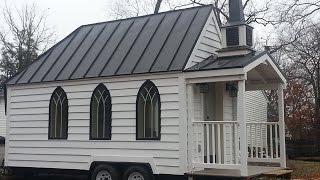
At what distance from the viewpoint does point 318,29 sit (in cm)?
3353

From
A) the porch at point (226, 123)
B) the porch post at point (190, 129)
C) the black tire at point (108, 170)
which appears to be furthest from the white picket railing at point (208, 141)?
the black tire at point (108, 170)

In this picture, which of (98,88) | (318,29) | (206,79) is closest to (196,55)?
(206,79)

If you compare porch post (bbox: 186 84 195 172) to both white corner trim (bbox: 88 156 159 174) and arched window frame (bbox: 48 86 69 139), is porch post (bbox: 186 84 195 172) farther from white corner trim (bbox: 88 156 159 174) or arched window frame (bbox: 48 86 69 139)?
arched window frame (bbox: 48 86 69 139)

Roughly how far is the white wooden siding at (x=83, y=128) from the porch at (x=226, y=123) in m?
0.56

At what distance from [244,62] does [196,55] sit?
1.67 meters

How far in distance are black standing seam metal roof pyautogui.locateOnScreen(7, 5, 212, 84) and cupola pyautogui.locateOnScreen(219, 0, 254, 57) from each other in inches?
29.3

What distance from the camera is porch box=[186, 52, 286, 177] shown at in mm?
12125

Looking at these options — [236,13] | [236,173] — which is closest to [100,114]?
[236,173]

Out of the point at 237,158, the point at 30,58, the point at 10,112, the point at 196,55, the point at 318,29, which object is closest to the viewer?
the point at 237,158

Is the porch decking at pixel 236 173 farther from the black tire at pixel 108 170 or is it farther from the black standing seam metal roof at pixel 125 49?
the black standing seam metal roof at pixel 125 49

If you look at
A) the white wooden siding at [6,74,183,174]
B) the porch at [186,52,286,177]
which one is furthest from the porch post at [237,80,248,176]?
the white wooden siding at [6,74,183,174]

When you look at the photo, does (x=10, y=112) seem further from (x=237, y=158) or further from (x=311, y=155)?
(x=311, y=155)

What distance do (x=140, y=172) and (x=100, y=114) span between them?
2.27 meters

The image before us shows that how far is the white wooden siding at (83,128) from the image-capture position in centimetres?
1295
